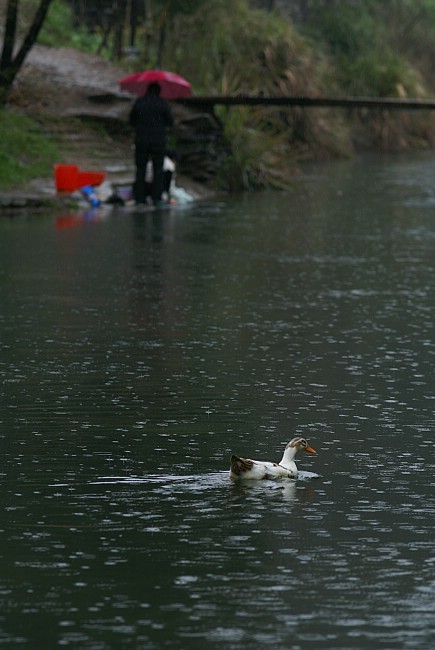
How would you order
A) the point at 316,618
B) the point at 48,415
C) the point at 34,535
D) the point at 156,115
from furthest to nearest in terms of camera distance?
the point at 156,115, the point at 48,415, the point at 34,535, the point at 316,618

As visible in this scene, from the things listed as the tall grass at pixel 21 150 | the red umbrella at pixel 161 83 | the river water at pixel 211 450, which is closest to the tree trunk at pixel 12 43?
the tall grass at pixel 21 150

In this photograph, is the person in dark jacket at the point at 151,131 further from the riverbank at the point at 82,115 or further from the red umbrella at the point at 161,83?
the red umbrella at the point at 161,83

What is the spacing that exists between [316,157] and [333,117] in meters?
3.21

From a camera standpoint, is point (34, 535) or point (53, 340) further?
point (53, 340)

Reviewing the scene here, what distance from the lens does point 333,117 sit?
46.0 meters

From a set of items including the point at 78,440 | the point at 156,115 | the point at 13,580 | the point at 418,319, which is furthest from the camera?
the point at 156,115

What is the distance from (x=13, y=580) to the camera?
648cm

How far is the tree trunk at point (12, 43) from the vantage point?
2923cm

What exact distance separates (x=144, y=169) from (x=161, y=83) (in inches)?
137

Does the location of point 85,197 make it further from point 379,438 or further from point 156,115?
point 379,438

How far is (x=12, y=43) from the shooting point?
98.0 ft

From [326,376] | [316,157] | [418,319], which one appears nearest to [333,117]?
[316,157]

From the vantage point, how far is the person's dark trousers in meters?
26.1

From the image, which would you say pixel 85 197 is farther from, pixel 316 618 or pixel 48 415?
pixel 316 618
